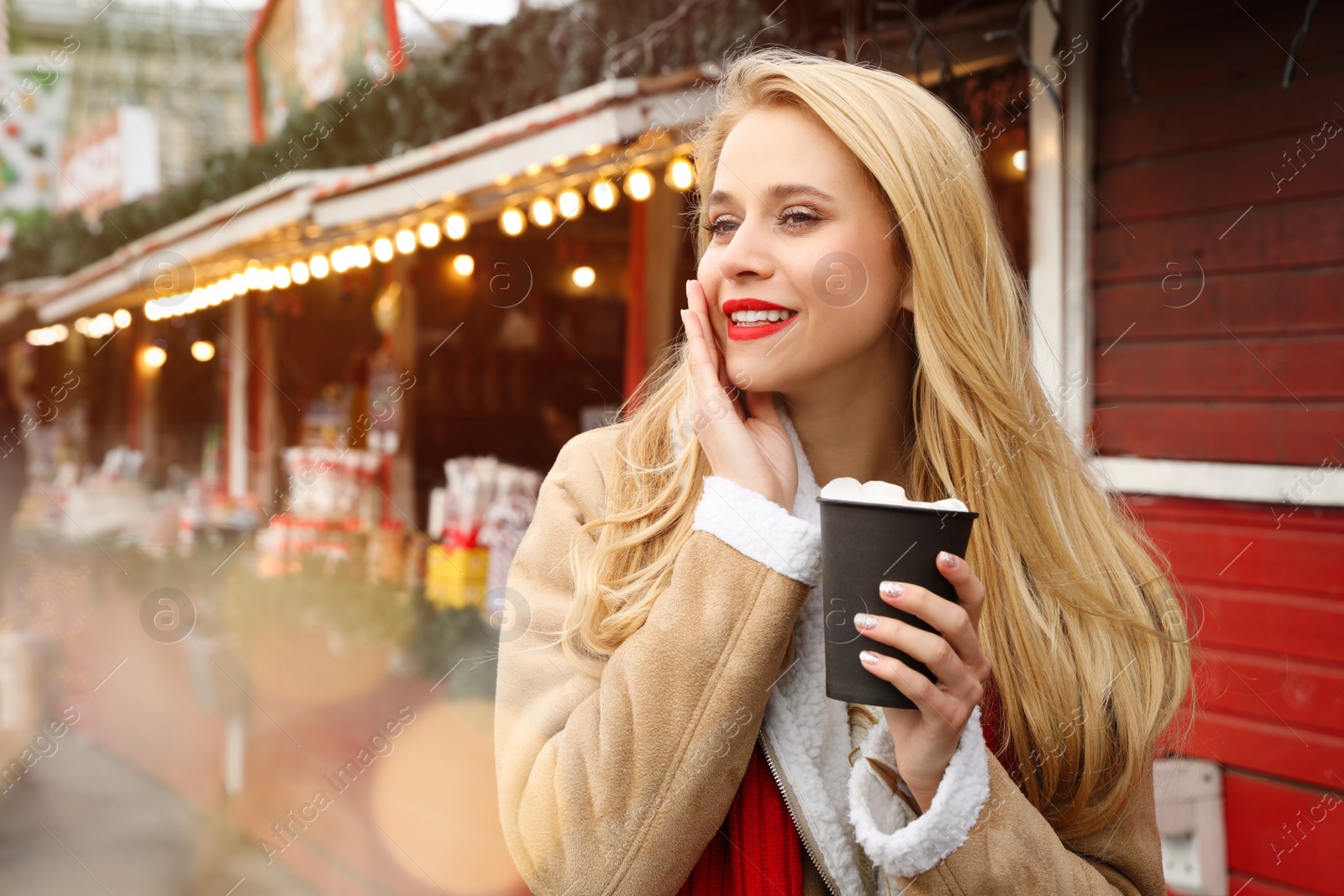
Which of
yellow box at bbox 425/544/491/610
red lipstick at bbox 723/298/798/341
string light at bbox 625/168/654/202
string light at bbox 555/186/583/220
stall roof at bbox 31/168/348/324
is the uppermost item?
stall roof at bbox 31/168/348/324

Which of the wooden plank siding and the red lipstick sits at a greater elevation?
the wooden plank siding

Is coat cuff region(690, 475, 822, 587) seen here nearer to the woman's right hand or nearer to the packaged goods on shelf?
the woman's right hand

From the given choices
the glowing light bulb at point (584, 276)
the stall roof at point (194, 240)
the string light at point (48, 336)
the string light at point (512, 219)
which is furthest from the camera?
the string light at point (48, 336)

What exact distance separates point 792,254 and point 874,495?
1.02ft

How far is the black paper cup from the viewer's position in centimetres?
92

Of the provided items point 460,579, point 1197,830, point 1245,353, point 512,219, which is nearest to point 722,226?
point 1245,353

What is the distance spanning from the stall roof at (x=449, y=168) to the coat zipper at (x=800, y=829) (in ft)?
7.46

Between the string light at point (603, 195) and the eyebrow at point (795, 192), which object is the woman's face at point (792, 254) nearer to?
the eyebrow at point (795, 192)

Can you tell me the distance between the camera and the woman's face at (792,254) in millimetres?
1175

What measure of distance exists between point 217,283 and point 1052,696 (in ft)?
22.3

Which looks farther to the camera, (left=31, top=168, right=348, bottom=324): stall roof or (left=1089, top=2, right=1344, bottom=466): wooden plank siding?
(left=31, top=168, right=348, bottom=324): stall roof

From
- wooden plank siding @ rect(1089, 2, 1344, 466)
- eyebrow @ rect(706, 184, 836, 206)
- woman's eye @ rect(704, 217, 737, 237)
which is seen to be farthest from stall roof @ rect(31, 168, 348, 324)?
eyebrow @ rect(706, 184, 836, 206)

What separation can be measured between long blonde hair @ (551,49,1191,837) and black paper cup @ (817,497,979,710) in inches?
10.5

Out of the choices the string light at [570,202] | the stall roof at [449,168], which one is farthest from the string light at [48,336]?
the string light at [570,202]
